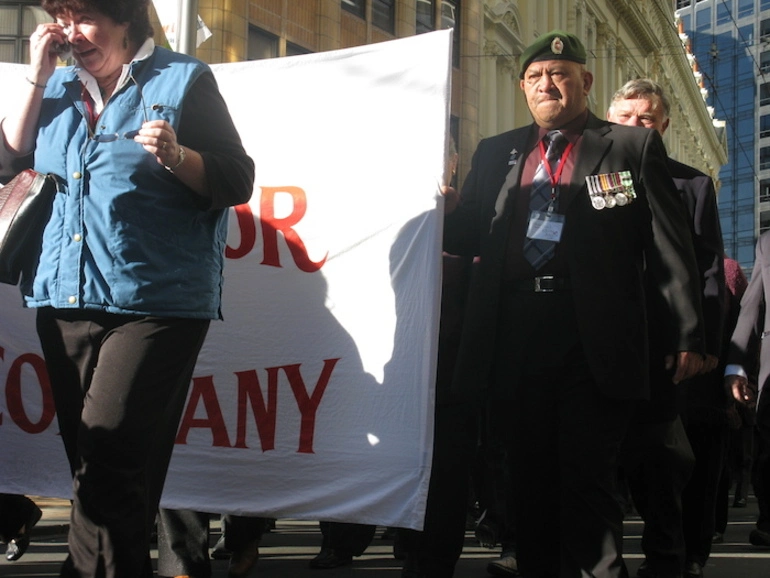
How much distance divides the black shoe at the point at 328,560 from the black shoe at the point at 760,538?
2583 millimetres

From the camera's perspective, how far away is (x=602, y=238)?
3723mm

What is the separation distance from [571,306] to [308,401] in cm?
108

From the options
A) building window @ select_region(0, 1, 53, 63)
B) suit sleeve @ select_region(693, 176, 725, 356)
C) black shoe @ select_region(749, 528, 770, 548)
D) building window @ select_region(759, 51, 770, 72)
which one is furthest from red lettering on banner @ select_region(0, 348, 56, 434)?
building window @ select_region(759, 51, 770, 72)

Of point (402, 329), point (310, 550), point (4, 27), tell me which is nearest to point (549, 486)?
point (402, 329)

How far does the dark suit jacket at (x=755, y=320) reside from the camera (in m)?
5.00

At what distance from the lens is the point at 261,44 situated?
17.8m

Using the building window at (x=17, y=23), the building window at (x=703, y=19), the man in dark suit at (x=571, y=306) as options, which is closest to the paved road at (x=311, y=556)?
the man in dark suit at (x=571, y=306)

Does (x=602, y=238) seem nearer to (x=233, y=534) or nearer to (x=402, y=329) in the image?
(x=402, y=329)

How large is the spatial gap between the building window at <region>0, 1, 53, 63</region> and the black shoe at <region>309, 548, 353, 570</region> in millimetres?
9402

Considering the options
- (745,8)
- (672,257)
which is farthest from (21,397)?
(745,8)

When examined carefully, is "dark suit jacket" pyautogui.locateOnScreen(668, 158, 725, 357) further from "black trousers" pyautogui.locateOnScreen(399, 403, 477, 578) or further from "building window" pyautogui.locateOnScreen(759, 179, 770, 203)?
"building window" pyautogui.locateOnScreen(759, 179, 770, 203)

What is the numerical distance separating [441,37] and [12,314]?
6.21 feet

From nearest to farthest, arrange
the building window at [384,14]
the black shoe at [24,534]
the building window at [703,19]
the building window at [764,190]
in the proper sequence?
1. the black shoe at [24,534]
2. the building window at [384,14]
3. the building window at [764,190]
4. the building window at [703,19]

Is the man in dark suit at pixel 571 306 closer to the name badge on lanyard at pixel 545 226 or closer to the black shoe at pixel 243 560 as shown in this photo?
the name badge on lanyard at pixel 545 226
